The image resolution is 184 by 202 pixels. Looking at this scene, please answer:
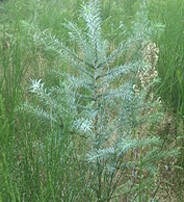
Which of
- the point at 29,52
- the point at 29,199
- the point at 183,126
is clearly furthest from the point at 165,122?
the point at 29,52

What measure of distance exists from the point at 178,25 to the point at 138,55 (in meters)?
1.41

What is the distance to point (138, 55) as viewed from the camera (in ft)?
4.40

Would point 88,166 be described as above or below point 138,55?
below

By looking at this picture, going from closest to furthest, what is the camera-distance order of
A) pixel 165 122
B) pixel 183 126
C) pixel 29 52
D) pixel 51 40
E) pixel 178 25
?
pixel 51 40
pixel 183 126
pixel 165 122
pixel 178 25
pixel 29 52

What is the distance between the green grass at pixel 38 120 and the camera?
1.05 m

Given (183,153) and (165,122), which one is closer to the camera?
(183,153)

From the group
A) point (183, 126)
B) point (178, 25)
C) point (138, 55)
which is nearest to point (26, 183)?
point (138, 55)

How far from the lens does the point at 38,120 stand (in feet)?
4.32

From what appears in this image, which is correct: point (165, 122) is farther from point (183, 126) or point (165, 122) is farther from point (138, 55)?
point (138, 55)

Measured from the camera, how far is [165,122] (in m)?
2.00

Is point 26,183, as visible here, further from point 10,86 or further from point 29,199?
point 10,86

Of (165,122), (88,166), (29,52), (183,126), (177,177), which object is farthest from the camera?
(29,52)

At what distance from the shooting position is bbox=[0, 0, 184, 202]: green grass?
1.05m

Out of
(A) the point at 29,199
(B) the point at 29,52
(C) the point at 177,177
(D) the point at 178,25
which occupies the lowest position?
(A) the point at 29,199
